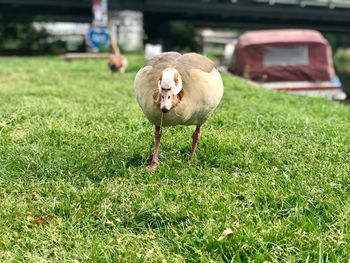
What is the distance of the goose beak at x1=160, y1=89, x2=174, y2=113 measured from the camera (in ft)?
12.7

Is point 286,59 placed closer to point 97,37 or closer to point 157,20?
point 97,37

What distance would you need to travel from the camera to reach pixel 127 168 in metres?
4.62

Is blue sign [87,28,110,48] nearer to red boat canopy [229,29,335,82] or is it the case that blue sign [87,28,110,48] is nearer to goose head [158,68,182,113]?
red boat canopy [229,29,335,82]

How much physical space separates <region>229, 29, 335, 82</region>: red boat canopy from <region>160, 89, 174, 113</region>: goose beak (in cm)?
1440

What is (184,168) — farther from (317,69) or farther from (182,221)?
(317,69)

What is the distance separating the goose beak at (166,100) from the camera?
12.7 ft

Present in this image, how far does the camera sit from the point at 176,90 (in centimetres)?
402

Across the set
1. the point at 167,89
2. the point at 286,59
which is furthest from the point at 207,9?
the point at 167,89

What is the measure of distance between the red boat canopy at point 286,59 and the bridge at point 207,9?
50.9ft

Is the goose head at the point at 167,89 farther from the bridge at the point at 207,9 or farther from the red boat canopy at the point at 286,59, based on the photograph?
the bridge at the point at 207,9

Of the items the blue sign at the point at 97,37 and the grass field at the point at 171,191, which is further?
the blue sign at the point at 97,37

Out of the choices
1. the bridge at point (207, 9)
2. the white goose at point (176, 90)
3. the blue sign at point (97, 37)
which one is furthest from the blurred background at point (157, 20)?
the white goose at point (176, 90)

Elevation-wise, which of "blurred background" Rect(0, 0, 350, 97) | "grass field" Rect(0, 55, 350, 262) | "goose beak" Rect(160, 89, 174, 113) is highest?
"goose beak" Rect(160, 89, 174, 113)

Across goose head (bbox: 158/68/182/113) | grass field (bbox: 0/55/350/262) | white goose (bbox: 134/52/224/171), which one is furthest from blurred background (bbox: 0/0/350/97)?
goose head (bbox: 158/68/182/113)
